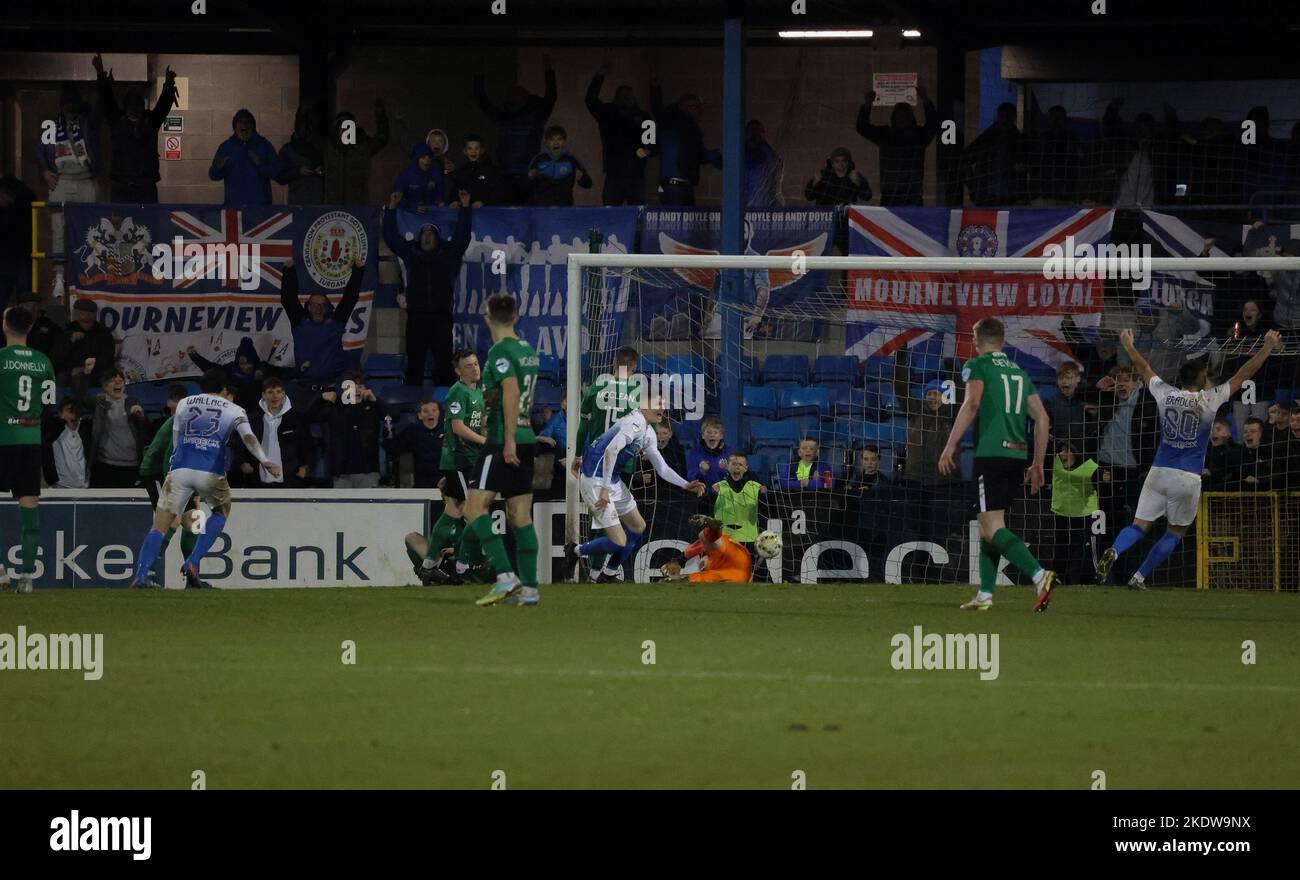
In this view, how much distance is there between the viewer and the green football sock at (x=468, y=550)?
14.9 metres

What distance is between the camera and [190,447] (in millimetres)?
15086

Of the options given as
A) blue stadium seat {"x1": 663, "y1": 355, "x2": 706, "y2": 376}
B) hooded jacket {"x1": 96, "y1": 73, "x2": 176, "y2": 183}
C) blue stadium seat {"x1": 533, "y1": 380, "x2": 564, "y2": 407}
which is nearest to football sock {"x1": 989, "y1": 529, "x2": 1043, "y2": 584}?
blue stadium seat {"x1": 663, "y1": 355, "x2": 706, "y2": 376}

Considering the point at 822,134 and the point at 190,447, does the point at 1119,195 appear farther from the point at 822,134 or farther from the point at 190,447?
the point at 190,447

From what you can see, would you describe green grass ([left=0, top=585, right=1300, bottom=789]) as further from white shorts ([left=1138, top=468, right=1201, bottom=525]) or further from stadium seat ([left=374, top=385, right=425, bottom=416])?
stadium seat ([left=374, top=385, right=425, bottom=416])

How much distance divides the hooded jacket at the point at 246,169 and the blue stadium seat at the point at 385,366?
233cm

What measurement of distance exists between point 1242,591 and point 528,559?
680cm

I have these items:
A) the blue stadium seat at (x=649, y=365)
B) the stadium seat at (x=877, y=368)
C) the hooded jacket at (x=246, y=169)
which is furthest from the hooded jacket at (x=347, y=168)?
the stadium seat at (x=877, y=368)

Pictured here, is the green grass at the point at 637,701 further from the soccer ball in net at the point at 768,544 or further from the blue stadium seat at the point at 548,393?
the blue stadium seat at the point at 548,393

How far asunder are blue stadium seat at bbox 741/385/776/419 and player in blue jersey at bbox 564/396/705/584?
331 cm

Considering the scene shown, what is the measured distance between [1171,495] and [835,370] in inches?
198

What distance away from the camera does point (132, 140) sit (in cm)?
2155

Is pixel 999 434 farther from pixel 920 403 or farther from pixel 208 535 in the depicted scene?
pixel 208 535

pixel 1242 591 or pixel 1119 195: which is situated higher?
pixel 1119 195
